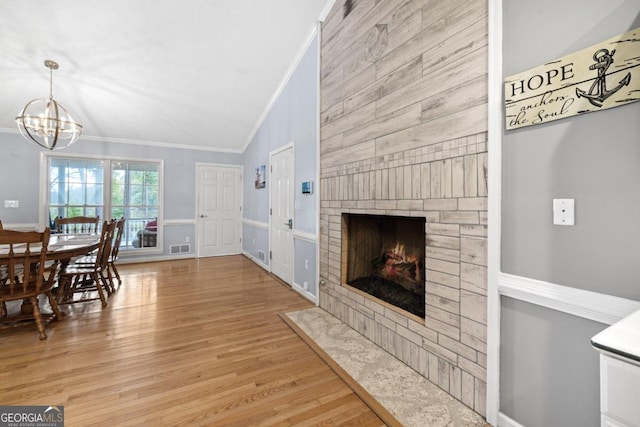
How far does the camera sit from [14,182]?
16.1ft

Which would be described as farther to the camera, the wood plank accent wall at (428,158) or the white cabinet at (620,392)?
the wood plank accent wall at (428,158)

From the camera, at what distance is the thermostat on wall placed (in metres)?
3.48

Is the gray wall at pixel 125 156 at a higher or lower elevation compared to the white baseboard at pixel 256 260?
higher

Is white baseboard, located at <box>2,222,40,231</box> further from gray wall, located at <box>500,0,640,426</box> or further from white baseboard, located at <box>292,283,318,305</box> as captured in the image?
gray wall, located at <box>500,0,640,426</box>

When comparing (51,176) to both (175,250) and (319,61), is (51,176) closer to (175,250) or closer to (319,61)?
(175,250)

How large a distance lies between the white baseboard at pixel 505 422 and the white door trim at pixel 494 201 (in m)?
0.01

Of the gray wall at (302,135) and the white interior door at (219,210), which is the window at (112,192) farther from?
the gray wall at (302,135)

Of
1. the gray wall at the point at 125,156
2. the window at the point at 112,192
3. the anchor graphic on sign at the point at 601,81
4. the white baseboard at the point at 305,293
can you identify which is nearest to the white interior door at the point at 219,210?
the gray wall at the point at 125,156

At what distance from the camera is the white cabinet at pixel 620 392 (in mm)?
706

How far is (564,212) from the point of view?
1.24 metres

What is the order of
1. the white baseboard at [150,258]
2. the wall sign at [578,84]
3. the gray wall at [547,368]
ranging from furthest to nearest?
the white baseboard at [150,258], the gray wall at [547,368], the wall sign at [578,84]

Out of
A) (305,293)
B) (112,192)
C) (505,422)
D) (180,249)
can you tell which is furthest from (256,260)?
(505,422)

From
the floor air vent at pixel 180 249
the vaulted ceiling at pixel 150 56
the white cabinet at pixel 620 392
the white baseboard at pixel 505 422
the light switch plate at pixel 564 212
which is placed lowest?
the white baseboard at pixel 505 422

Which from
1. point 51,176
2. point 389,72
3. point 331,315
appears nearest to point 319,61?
point 389,72
